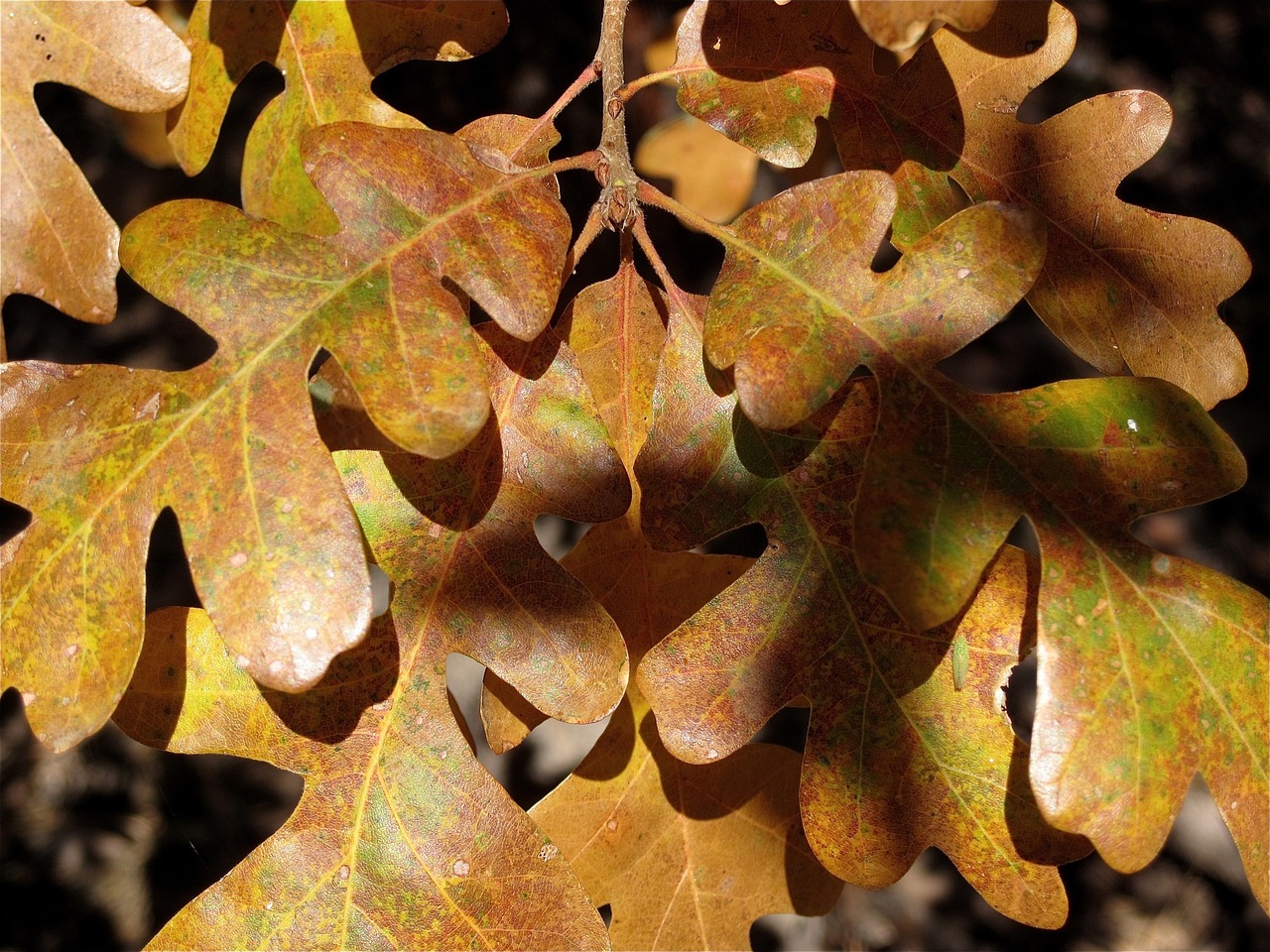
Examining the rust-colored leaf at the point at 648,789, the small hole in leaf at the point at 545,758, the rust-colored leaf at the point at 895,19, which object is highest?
the rust-colored leaf at the point at 895,19

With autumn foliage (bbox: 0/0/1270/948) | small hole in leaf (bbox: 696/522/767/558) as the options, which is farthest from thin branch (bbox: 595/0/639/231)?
small hole in leaf (bbox: 696/522/767/558)

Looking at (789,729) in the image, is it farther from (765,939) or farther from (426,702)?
(426,702)

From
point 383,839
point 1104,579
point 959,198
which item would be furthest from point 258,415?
point 959,198

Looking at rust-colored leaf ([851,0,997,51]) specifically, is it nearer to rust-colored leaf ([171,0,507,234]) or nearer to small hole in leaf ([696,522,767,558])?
rust-colored leaf ([171,0,507,234])

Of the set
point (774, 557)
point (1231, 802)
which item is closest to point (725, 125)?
point (774, 557)

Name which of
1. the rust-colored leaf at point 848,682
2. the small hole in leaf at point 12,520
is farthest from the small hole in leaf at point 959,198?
the small hole in leaf at point 12,520

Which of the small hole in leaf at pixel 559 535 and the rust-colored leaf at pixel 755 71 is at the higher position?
the rust-colored leaf at pixel 755 71

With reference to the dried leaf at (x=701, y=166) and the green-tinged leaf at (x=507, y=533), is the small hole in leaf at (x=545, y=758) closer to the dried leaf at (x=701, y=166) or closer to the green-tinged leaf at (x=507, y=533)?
the dried leaf at (x=701, y=166)

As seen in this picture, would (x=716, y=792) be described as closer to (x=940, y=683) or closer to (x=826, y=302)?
(x=940, y=683)
